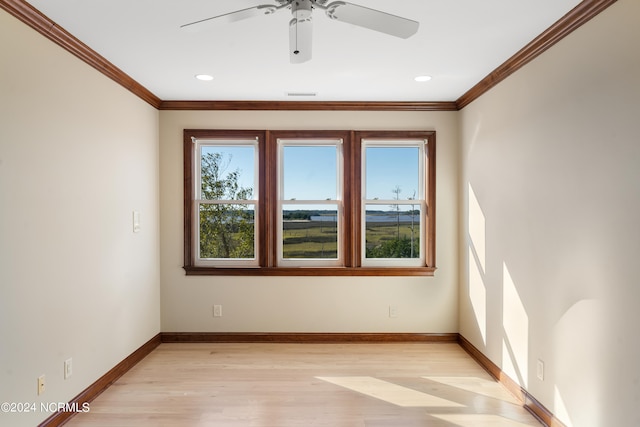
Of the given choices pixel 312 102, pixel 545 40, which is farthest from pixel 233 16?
pixel 312 102

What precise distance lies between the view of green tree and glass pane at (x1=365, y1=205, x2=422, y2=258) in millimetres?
1285

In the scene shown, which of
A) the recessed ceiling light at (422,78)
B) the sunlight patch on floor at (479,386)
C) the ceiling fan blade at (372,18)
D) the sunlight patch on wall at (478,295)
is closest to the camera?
the ceiling fan blade at (372,18)

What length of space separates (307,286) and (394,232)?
1098 mm

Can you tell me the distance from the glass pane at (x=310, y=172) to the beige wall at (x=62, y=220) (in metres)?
1.46

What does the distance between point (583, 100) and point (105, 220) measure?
3.32 metres

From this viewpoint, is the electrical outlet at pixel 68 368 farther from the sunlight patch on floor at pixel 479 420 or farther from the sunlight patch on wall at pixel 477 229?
the sunlight patch on wall at pixel 477 229

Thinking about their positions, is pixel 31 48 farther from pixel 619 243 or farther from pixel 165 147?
pixel 619 243

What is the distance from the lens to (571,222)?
2332 millimetres

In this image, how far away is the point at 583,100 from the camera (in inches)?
87.8

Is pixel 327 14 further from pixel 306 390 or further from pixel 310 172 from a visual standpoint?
pixel 306 390

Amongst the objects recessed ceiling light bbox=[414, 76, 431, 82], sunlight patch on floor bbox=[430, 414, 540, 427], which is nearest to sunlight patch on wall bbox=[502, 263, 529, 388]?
sunlight patch on floor bbox=[430, 414, 540, 427]

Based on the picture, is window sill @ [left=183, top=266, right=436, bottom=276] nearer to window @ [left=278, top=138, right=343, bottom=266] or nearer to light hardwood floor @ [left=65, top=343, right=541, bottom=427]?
window @ [left=278, top=138, right=343, bottom=266]

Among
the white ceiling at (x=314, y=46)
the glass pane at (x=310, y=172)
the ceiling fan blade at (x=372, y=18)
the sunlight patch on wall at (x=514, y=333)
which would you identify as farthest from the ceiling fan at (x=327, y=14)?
the glass pane at (x=310, y=172)

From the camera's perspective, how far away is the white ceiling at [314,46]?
88.2 inches
